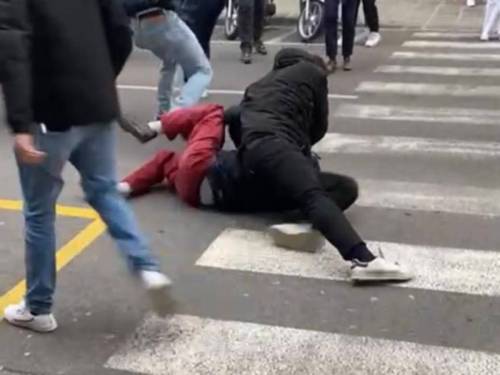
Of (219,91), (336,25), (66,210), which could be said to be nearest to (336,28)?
(336,25)

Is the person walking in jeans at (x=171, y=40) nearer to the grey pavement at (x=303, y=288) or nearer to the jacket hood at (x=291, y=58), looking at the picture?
the grey pavement at (x=303, y=288)

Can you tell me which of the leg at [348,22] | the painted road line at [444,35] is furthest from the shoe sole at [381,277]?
the painted road line at [444,35]

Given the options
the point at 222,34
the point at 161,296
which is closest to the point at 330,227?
the point at 161,296

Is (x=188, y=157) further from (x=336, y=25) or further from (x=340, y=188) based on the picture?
(x=336, y=25)

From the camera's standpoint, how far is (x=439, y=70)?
11.0 metres

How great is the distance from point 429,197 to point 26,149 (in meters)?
3.31

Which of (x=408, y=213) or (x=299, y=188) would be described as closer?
(x=299, y=188)

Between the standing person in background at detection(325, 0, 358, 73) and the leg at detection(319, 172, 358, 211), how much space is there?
16.9 ft

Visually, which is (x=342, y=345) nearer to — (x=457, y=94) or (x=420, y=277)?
(x=420, y=277)

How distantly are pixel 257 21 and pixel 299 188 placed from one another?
7.64 m

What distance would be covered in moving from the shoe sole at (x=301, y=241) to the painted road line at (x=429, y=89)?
4678 mm

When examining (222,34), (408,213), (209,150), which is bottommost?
(222,34)

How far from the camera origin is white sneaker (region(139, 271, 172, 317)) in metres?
4.14

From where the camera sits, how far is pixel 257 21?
1255 cm
